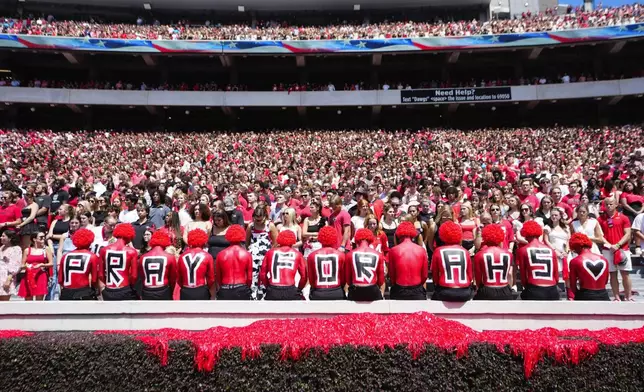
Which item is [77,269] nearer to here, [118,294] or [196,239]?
[118,294]

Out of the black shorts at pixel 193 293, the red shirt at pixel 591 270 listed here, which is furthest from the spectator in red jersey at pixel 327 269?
the red shirt at pixel 591 270

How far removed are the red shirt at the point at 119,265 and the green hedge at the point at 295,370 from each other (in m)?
1.48

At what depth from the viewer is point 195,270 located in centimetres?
565

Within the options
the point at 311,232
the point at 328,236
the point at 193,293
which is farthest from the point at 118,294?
the point at 311,232

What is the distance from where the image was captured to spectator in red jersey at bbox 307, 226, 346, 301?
5.55m

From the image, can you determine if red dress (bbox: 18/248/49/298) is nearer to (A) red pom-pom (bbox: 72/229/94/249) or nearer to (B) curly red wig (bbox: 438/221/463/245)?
(A) red pom-pom (bbox: 72/229/94/249)

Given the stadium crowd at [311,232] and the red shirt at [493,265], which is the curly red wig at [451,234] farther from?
the red shirt at [493,265]

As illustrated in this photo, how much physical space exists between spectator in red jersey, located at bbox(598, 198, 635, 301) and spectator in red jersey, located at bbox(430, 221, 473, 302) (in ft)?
9.44

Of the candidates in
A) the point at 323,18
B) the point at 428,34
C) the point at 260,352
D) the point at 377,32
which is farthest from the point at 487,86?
the point at 260,352

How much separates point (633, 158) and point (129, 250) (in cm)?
1785

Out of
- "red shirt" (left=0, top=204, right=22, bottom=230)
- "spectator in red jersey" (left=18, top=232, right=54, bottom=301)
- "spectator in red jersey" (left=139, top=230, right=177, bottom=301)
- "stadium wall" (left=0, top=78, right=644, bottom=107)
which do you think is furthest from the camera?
"stadium wall" (left=0, top=78, right=644, bottom=107)

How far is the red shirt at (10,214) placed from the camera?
30.4 ft

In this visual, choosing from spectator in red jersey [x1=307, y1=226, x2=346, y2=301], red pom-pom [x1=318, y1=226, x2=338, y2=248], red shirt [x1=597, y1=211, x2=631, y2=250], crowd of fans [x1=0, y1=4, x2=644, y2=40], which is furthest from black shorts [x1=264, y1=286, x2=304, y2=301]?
crowd of fans [x1=0, y1=4, x2=644, y2=40]

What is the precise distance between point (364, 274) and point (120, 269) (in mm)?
3217
